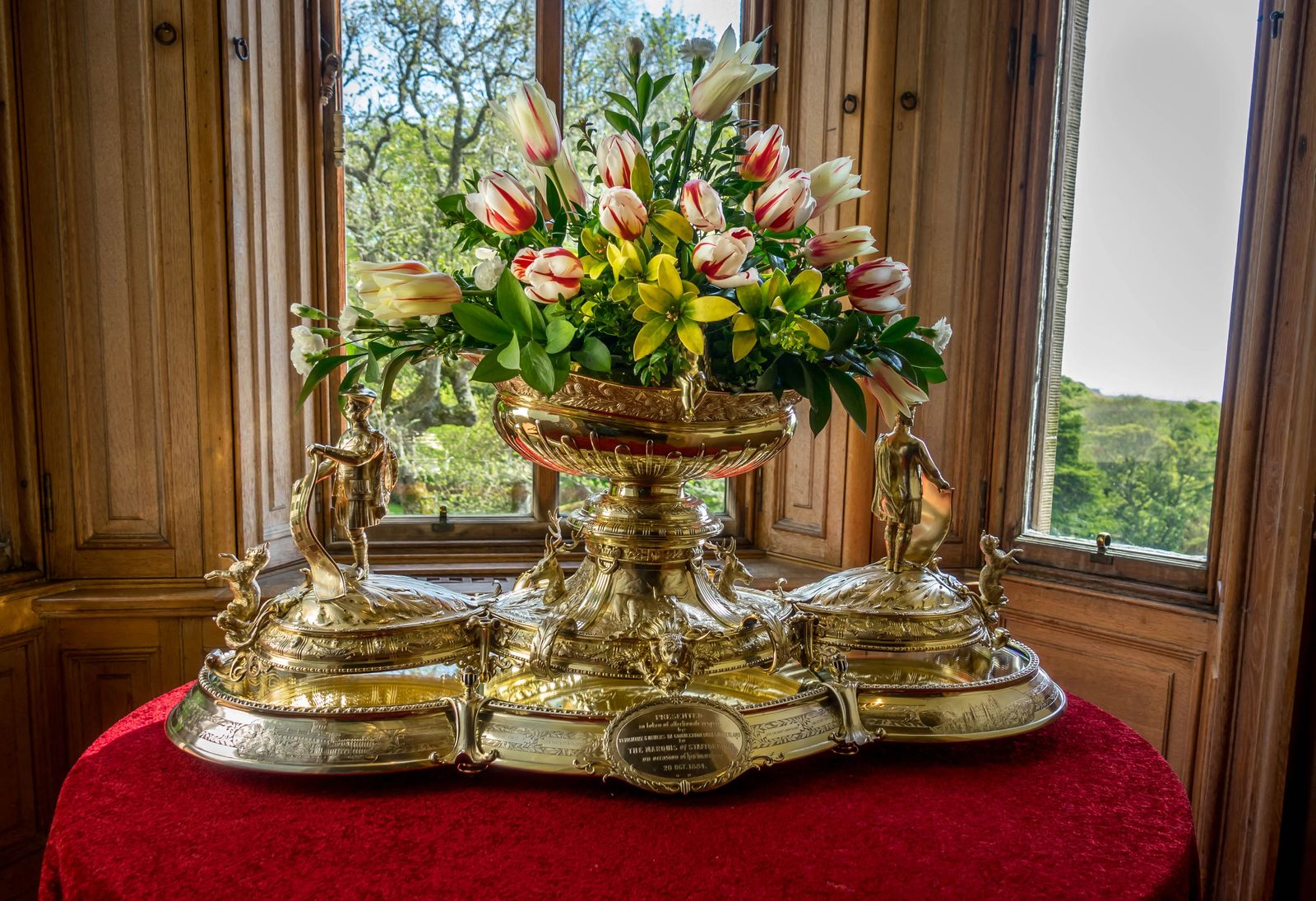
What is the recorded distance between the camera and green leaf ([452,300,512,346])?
1.03 metres

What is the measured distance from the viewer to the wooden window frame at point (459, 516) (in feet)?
6.77

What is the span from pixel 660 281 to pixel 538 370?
17 cm

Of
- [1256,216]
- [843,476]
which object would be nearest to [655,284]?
[843,476]

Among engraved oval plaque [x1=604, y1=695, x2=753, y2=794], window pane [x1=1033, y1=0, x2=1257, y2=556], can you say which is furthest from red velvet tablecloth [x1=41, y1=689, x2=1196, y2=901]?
window pane [x1=1033, y1=0, x2=1257, y2=556]

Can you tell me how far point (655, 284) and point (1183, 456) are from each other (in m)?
1.47

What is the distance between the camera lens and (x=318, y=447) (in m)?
1.16

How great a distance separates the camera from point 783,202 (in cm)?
105

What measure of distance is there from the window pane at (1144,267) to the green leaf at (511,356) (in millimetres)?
1517

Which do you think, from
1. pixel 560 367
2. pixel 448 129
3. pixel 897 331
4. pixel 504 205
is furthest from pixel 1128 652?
pixel 448 129

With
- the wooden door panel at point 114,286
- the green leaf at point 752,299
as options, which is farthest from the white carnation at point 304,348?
the wooden door panel at point 114,286

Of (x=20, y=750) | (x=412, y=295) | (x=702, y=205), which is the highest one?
(x=702, y=205)

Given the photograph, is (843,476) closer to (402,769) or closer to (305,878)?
(402,769)

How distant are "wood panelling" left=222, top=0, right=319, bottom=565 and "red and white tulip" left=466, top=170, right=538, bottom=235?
1.01 m

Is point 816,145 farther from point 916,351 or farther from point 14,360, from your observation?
point 14,360
